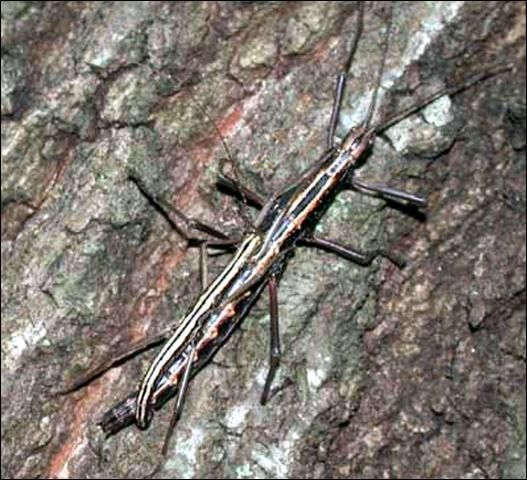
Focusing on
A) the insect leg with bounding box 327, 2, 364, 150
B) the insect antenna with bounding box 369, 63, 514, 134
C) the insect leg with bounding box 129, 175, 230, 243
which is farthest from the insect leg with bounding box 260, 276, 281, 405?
the insect antenna with bounding box 369, 63, 514, 134

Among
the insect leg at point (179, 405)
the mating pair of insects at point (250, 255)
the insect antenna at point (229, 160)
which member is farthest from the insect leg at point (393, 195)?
the insect leg at point (179, 405)

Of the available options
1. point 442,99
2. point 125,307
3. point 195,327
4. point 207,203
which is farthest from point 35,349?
point 442,99

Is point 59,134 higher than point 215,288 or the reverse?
higher

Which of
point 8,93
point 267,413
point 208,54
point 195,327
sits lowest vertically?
point 267,413

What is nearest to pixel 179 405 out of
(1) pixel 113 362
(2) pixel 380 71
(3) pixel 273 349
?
(1) pixel 113 362

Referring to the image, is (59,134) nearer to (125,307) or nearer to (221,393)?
(125,307)

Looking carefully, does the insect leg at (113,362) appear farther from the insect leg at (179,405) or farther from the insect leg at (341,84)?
the insect leg at (341,84)
